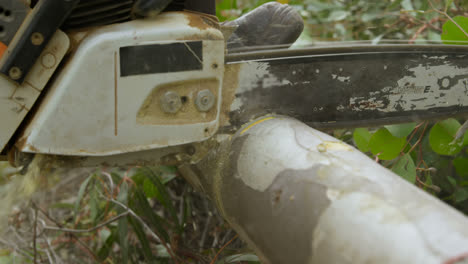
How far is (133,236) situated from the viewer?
1966mm

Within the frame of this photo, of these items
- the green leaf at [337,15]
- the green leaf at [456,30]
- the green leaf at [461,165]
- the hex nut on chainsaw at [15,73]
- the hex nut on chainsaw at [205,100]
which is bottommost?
the green leaf at [461,165]

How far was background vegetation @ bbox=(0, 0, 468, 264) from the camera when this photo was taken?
1.45m

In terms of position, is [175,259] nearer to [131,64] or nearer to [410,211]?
[131,64]

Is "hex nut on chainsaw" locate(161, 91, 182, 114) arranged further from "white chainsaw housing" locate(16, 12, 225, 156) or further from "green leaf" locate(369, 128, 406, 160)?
"green leaf" locate(369, 128, 406, 160)

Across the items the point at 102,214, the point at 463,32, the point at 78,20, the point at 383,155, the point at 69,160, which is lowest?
the point at 102,214

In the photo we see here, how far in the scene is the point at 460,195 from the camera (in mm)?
1612

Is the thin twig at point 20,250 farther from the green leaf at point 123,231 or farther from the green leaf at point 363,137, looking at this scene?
the green leaf at point 363,137

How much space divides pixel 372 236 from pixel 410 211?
0.07m

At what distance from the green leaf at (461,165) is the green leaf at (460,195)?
0.07m

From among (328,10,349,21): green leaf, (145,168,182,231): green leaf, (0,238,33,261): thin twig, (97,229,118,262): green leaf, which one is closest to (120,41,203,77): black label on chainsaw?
(145,168,182,231): green leaf

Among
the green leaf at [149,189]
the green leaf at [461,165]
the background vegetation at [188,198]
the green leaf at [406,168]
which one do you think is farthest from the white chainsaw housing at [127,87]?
the green leaf at [461,165]

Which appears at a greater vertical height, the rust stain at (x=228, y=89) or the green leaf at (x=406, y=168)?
the rust stain at (x=228, y=89)

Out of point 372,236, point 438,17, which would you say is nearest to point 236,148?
point 372,236

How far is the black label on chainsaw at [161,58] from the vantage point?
0.97 m
